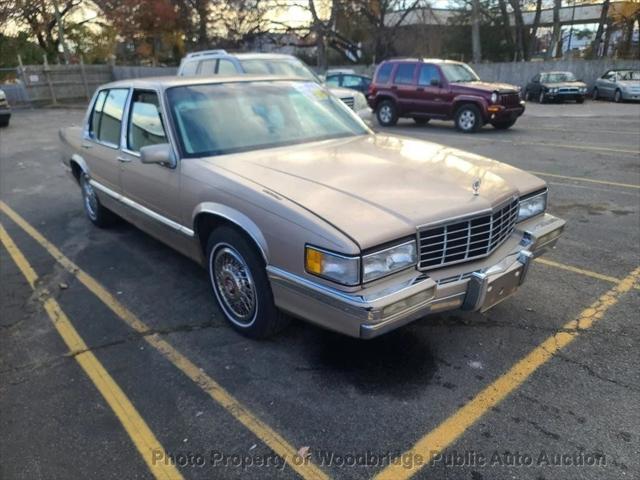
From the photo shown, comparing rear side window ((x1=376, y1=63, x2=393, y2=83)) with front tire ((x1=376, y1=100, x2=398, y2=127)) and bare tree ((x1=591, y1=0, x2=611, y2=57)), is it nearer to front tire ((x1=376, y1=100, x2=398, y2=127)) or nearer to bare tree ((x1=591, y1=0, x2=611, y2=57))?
front tire ((x1=376, y1=100, x2=398, y2=127))

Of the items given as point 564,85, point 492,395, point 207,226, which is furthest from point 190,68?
point 564,85

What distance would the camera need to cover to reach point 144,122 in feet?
14.1

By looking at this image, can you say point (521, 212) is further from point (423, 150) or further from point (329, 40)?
point (329, 40)

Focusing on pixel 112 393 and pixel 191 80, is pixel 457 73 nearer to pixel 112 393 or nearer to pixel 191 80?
pixel 191 80

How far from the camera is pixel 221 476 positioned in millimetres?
2393

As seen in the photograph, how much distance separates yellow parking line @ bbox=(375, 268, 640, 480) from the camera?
7.97 ft

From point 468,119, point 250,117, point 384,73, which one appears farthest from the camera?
point 384,73

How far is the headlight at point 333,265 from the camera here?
2553 millimetres

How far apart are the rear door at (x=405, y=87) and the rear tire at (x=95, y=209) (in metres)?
10.3

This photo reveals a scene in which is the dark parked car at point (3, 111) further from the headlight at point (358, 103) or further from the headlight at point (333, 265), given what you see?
the headlight at point (333, 265)

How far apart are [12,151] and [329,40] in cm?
2851

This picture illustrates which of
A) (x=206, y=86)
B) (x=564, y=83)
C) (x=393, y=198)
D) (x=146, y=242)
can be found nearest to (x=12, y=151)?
(x=146, y=242)

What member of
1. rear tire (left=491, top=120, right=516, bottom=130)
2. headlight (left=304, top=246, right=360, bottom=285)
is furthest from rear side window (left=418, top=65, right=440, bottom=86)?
headlight (left=304, top=246, right=360, bottom=285)

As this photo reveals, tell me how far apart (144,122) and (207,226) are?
136 centimetres
